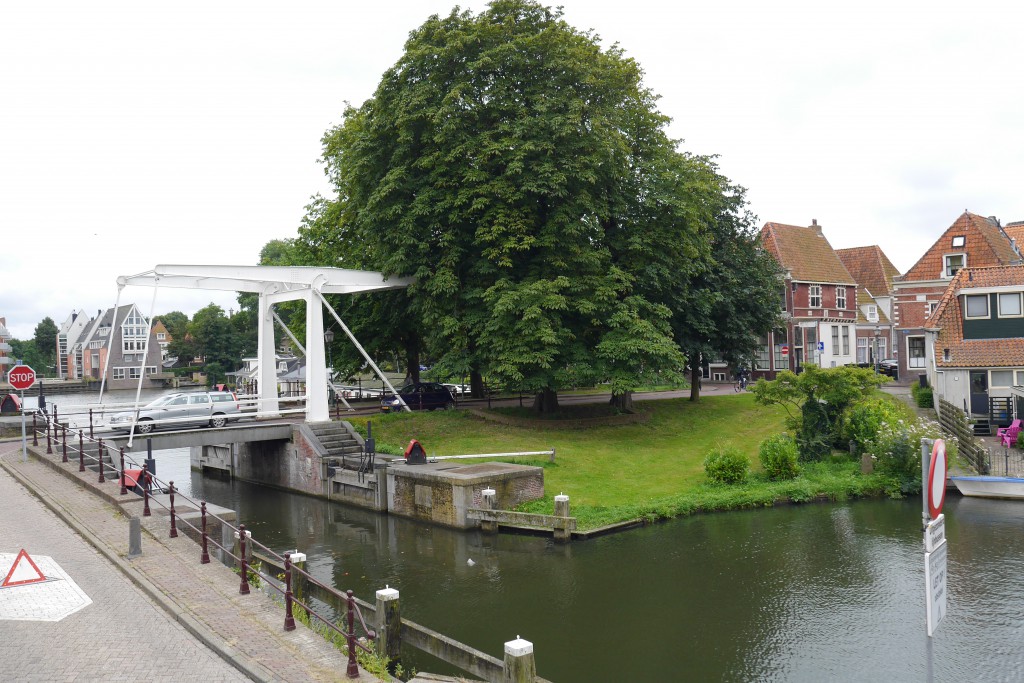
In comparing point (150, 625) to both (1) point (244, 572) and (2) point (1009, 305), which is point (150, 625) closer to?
(1) point (244, 572)

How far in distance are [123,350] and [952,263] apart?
325 feet

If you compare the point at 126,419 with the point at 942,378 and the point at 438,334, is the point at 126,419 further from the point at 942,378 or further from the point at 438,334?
the point at 942,378

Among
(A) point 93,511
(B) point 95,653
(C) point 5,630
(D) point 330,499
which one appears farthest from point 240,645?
(D) point 330,499

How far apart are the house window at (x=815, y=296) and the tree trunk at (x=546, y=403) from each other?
91.4 feet

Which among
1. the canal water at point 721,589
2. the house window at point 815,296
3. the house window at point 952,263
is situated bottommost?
the canal water at point 721,589

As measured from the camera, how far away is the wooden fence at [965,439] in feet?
69.9

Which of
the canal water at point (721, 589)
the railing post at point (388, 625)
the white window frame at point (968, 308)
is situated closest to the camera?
the railing post at point (388, 625)

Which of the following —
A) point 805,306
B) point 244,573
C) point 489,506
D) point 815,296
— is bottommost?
point 489,506

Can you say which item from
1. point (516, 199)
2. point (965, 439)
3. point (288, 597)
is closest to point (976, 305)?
point (965, 439)

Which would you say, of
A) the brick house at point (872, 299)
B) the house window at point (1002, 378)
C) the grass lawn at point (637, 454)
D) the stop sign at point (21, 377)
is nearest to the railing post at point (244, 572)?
the grass lawn at point (637, 454)

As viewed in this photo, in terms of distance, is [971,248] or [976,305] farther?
[971,248]

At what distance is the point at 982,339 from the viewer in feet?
94.3

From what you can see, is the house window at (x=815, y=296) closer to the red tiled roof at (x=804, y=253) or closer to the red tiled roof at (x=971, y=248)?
the red tiled roof at (x=804, y=253)

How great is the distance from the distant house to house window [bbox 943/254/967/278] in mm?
93658
